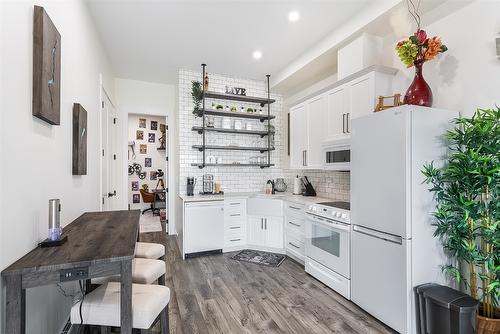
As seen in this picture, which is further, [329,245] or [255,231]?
[255,231]

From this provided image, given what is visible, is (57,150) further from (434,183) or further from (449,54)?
(449,54)

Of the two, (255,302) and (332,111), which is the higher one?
(332,111)

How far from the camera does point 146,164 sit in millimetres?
8141

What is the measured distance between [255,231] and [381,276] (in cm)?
227

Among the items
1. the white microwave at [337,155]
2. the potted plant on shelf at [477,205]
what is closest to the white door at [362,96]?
the white microwave at [337,155]

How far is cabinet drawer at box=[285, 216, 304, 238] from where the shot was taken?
11.8ft

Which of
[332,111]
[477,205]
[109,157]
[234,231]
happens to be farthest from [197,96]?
[477,205]

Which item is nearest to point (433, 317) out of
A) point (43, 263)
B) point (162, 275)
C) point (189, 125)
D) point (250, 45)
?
point (162, 275)

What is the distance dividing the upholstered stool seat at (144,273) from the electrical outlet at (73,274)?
725 mm

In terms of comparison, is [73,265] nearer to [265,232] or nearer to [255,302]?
[255,302]

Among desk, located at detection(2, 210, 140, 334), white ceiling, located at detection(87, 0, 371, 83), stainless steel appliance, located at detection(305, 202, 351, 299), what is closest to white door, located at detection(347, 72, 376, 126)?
white ceiling, located at detection(87, 0, 371, 83)

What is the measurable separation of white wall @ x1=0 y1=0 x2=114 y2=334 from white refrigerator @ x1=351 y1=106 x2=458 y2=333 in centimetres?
250

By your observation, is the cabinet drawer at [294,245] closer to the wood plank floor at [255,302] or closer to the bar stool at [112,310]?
the wood plank floor at [255,302]

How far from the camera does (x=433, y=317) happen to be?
1894 millimetres
